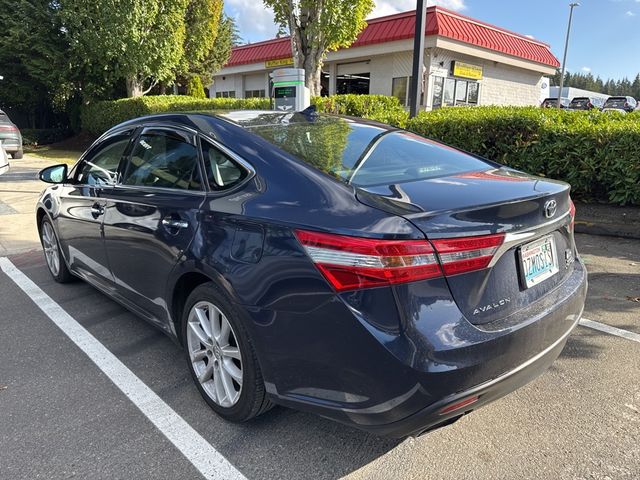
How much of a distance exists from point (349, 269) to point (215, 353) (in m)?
1.07

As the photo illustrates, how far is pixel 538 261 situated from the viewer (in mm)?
2285

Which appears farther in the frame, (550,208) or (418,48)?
(418,48)

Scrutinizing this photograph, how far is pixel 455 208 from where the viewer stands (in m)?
2.06

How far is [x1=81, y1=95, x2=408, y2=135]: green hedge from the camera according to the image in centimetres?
1141

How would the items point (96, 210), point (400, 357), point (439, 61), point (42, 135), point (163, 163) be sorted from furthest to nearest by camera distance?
1. point (42, 135)
2. point (439, 61)
3. point (96, 210)
4. point (163, 163)
5. point (400, 357)

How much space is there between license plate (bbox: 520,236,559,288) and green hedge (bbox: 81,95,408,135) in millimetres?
6646

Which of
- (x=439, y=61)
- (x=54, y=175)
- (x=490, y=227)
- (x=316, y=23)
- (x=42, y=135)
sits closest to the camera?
(x=490, y=227)

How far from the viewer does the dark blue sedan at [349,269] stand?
1.91 m

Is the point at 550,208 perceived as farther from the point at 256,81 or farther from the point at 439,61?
the point at 256,81

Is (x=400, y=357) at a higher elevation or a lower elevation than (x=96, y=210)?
lower

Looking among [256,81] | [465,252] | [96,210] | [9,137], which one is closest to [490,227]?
[465,252]

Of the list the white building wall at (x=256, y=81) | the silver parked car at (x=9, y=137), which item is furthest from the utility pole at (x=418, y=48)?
the white building wall at (x=256, y=81)

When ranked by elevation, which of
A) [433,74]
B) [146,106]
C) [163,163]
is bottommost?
[163,163]

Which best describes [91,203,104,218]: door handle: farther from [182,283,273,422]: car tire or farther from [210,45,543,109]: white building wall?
[210,45,543,109]: white building wall
